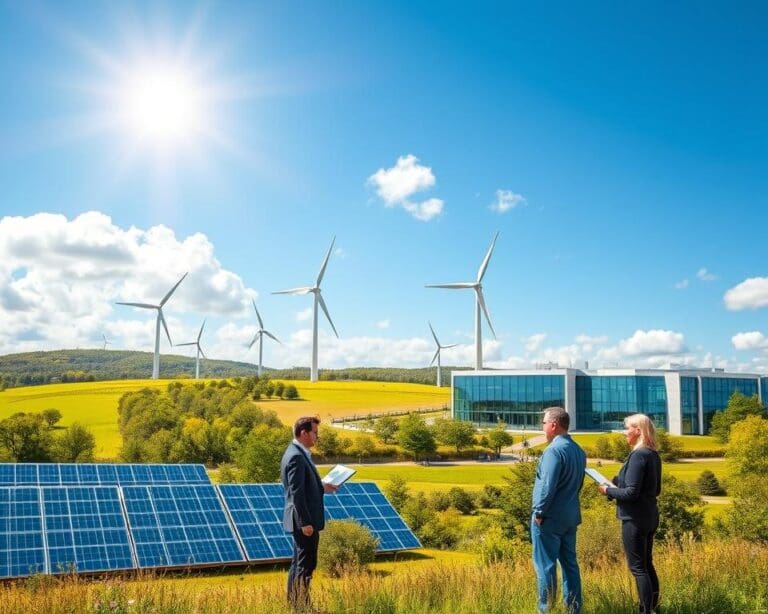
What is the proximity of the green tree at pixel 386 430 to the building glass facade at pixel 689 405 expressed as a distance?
41756 millimetres

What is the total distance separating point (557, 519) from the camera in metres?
7.08

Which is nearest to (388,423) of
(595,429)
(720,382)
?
(595,429)

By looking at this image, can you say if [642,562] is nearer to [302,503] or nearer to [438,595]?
[438,595]

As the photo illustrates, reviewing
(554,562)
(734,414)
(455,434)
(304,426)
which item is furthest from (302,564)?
(734,414)

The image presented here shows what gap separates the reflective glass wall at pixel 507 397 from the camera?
307ft

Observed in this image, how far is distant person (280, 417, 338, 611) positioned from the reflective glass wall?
87508 mm

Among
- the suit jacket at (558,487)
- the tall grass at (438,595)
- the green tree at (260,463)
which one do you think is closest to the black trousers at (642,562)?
the tall grass at (438,595)

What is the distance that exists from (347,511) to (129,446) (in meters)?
52.2

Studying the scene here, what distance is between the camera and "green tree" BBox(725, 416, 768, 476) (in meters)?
47.4

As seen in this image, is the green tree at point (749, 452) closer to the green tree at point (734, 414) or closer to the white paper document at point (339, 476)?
the green tree at point (734, 414)

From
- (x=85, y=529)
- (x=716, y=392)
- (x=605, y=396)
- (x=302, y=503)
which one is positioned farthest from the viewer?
(x=716, y=392)

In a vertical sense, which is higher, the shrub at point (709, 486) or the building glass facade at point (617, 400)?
the building glass facade at point (617, 400)

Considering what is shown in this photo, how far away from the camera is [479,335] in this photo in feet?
322

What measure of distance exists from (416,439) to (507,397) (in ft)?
94.1
